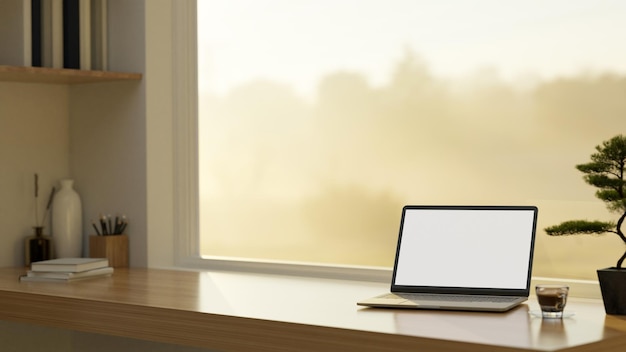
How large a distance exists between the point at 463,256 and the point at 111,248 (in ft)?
4.59

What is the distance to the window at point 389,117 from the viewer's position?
8.77 ft

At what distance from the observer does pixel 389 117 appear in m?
3.02

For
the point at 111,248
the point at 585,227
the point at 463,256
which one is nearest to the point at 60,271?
the point at 111,248

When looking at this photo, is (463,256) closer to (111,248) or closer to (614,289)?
(614,289)

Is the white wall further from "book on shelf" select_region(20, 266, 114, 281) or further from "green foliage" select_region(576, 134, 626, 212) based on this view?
"green foliage" select_region(576, 134, 626, 212)

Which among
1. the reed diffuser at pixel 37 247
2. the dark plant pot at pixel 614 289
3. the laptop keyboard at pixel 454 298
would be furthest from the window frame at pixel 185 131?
the dark plant pot at pixel 614 289

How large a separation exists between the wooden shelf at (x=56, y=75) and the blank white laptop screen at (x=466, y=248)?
1.25 metres

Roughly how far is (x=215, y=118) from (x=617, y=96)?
1.42 meters

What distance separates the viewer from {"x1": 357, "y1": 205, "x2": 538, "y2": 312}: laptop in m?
2.41

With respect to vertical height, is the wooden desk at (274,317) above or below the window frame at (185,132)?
below

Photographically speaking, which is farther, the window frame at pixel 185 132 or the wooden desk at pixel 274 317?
the window frame at pixel 185 132

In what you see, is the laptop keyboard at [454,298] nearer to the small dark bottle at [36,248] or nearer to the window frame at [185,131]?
the window frame at [185,131]

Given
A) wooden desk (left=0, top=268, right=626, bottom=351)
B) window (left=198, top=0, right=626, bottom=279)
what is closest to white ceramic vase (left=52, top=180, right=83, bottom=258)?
wooden desk (left=0, top=268, right=626, bottom=351)

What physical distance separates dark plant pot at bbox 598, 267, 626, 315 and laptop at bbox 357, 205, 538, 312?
20cm
